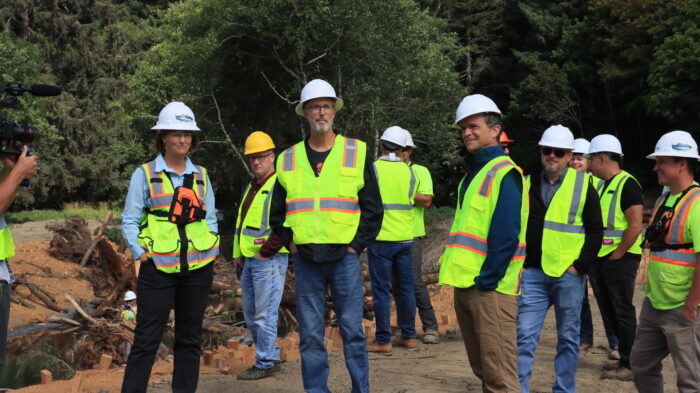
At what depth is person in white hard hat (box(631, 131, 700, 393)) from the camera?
4828 millimetres

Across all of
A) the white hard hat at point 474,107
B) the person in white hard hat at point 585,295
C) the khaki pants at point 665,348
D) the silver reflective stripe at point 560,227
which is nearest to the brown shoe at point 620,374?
the person in white hard hat at point 585,295

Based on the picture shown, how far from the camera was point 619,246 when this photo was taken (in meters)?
6.80

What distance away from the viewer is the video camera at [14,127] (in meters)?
3.94

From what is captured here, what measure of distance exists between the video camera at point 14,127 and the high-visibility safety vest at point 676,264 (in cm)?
406

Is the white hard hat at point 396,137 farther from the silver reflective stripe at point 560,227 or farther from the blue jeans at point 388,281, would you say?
the silver reflective stripe at point 560,227

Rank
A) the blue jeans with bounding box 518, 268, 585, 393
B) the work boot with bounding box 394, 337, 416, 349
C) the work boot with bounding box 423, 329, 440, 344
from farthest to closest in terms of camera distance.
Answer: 1. the work boot with bounding box 423, 329, 440, 344
2. the work boot with bounding box 394, 337, 416, 349
3. the blue jeans with bounding box 518, 268, 585, 393

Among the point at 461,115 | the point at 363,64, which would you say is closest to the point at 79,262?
the point at 363,64

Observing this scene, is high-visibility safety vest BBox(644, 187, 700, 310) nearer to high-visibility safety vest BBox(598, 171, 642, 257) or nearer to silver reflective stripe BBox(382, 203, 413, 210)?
high-visibility safety vest BBox(598, 171, 642, 257)

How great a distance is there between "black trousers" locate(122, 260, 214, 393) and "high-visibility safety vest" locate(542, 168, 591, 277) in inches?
103

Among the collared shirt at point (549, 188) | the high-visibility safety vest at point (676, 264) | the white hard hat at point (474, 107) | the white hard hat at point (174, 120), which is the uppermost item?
the white hard hat at point (474, 107)

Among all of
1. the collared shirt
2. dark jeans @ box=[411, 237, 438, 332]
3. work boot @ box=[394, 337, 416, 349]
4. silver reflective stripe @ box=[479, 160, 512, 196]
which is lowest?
work boot @ box=[394, 337, 416, 349]

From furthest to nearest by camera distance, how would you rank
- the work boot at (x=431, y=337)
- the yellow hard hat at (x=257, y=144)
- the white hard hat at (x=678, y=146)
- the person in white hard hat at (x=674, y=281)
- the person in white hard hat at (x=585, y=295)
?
1. the work boot at (x=431, y=337)
2. the person in white hard hat at (x=585, y=295)
3. the yellow hard hat at (x=257, y=144)
4. the white hard hat at (x=678, y=146)
5. the person in white hard hat at (x=674, y=281)

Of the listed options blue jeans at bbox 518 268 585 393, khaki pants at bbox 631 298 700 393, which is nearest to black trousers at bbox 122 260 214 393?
blue jeans at bbox 518 268 585 393

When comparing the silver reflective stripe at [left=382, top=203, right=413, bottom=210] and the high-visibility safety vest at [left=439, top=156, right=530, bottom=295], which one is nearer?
the high-visibility safety vest at [left=439, top=156, right=530, bottom=295]
